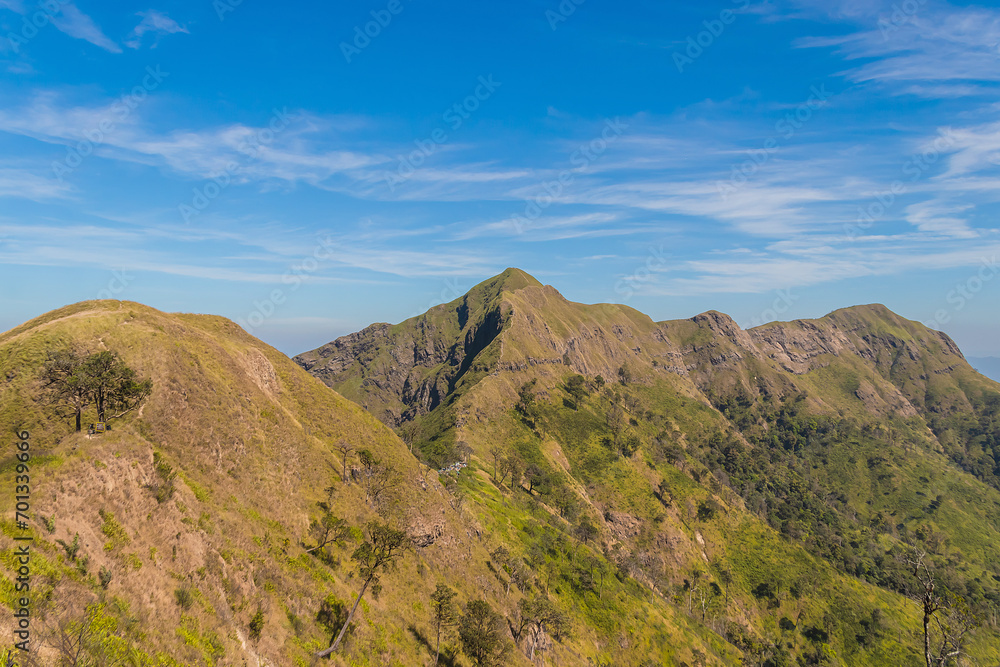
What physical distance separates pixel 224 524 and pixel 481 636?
38.2 m

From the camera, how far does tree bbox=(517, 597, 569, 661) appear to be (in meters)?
82.6

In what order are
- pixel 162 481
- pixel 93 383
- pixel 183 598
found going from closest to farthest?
pixel 183 598 < pixel 93 383 < pixel 162 481

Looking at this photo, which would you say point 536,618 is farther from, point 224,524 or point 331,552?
point 224,524

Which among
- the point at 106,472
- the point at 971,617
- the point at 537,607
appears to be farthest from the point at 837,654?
the point at 106,472

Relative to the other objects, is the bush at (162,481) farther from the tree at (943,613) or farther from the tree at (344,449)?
the tree at (943,613)

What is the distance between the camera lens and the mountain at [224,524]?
29.7 metres

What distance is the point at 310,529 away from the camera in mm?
58719

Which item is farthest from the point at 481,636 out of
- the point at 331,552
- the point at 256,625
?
the point at 256,625

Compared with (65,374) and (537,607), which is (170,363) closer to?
(65,374)

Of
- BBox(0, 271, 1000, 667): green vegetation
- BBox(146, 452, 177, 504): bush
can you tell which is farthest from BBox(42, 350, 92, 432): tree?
BBox(146, 452, 177, 504): bush

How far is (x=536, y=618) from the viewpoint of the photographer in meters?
83.9

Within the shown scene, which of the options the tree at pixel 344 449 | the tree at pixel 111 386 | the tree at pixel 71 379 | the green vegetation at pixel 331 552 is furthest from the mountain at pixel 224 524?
the tree at pixel 71 379

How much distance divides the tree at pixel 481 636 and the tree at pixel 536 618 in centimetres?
1412

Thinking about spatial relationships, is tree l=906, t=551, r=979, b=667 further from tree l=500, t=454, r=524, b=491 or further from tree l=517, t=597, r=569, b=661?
tree l=500, t=454, r=524, b=491
